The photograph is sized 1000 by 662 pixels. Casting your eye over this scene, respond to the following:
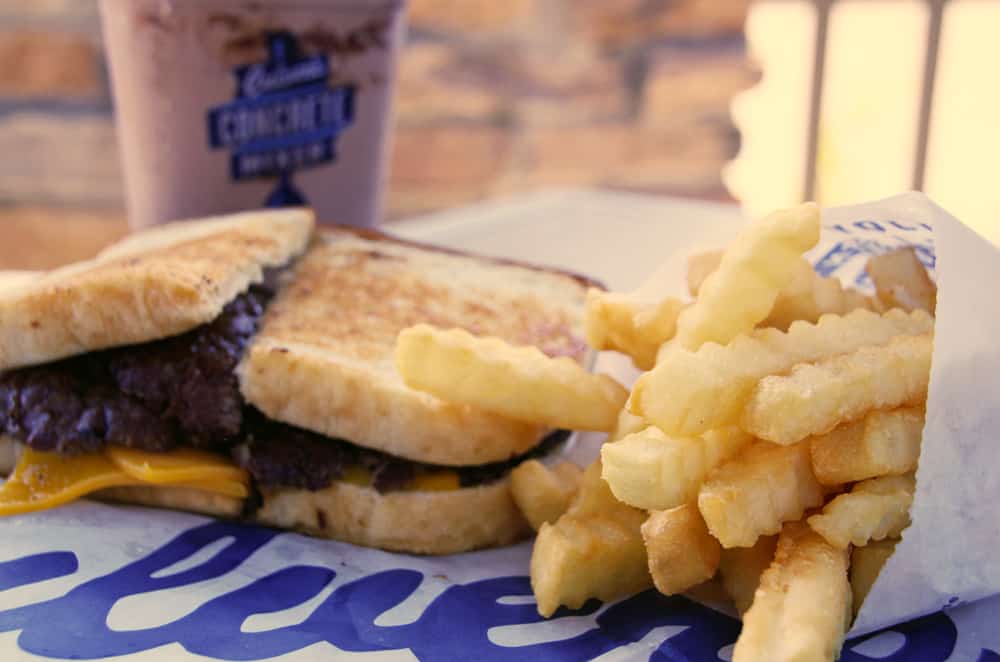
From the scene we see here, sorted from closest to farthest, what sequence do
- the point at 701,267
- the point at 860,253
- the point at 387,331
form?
the point at 701,267 → the point at 860,253 → the point at 387,331

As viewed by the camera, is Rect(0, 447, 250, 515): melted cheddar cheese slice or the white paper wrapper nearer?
the white paper wrapper

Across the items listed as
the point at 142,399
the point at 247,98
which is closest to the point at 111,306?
the point at 142,399

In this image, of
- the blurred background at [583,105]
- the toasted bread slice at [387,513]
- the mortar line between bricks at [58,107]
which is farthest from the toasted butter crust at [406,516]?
the mortar line between bricks at [58,107]

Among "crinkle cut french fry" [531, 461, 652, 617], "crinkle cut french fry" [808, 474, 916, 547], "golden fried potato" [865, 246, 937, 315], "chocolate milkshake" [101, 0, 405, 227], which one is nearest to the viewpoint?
"crinkle cut french fry" [808, 474, 916, 547]

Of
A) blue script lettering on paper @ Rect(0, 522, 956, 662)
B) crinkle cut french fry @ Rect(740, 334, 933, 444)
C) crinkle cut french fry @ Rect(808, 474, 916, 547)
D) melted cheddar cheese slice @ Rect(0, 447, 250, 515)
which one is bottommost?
blue script lettering on paper @ Rect(0, 522, 956, 662)

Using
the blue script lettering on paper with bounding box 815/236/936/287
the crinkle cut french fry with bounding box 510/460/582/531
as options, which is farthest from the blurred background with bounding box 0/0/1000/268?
the crinkle cut french fry with bounding box 510/460/582/531

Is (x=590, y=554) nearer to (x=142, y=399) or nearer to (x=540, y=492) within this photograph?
(x=540, y=492)

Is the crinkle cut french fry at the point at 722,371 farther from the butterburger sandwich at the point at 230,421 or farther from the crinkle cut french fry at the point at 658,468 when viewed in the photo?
→ the butterburger sandwich at the point at 230,421

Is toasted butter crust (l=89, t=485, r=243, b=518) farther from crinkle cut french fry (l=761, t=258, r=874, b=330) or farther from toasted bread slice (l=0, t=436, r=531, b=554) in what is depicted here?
crinkle cut french fry (l=761, t=258, r=874, b=330)
